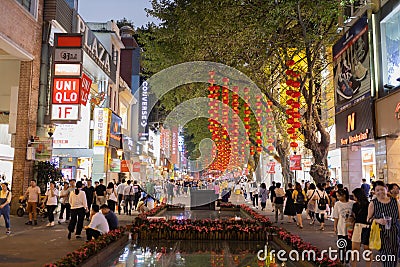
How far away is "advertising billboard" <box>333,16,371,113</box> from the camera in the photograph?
1752 centimetres

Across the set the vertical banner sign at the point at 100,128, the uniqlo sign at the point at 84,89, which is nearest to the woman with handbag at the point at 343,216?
the uniqlo sign at the point at 84,89

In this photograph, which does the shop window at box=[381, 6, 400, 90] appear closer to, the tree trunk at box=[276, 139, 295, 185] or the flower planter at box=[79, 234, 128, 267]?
Result: the tree trunk at box=[276, 139, 295, 185]

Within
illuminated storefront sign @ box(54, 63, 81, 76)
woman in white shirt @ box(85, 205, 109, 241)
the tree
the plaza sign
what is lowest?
woman in white shirt @ box(85, 205, 109, 241)

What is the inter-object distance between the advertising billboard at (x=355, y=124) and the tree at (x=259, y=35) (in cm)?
139

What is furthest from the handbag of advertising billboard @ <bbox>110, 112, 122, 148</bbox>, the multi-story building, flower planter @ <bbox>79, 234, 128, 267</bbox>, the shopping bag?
advertising billboard @ <bbox>110, 112, 122, 148</bbox>

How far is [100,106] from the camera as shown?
2667 centimetres

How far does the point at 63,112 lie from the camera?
18125mm

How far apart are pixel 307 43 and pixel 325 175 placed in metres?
5.41

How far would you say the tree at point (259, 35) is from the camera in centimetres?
1592

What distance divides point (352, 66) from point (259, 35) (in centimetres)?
490

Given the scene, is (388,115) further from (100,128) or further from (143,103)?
(143,103)

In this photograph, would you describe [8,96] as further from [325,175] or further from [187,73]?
[325,175]

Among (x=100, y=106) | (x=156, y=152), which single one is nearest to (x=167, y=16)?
(x=100, y=106)

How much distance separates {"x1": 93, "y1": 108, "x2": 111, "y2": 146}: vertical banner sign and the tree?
6.27 meters
